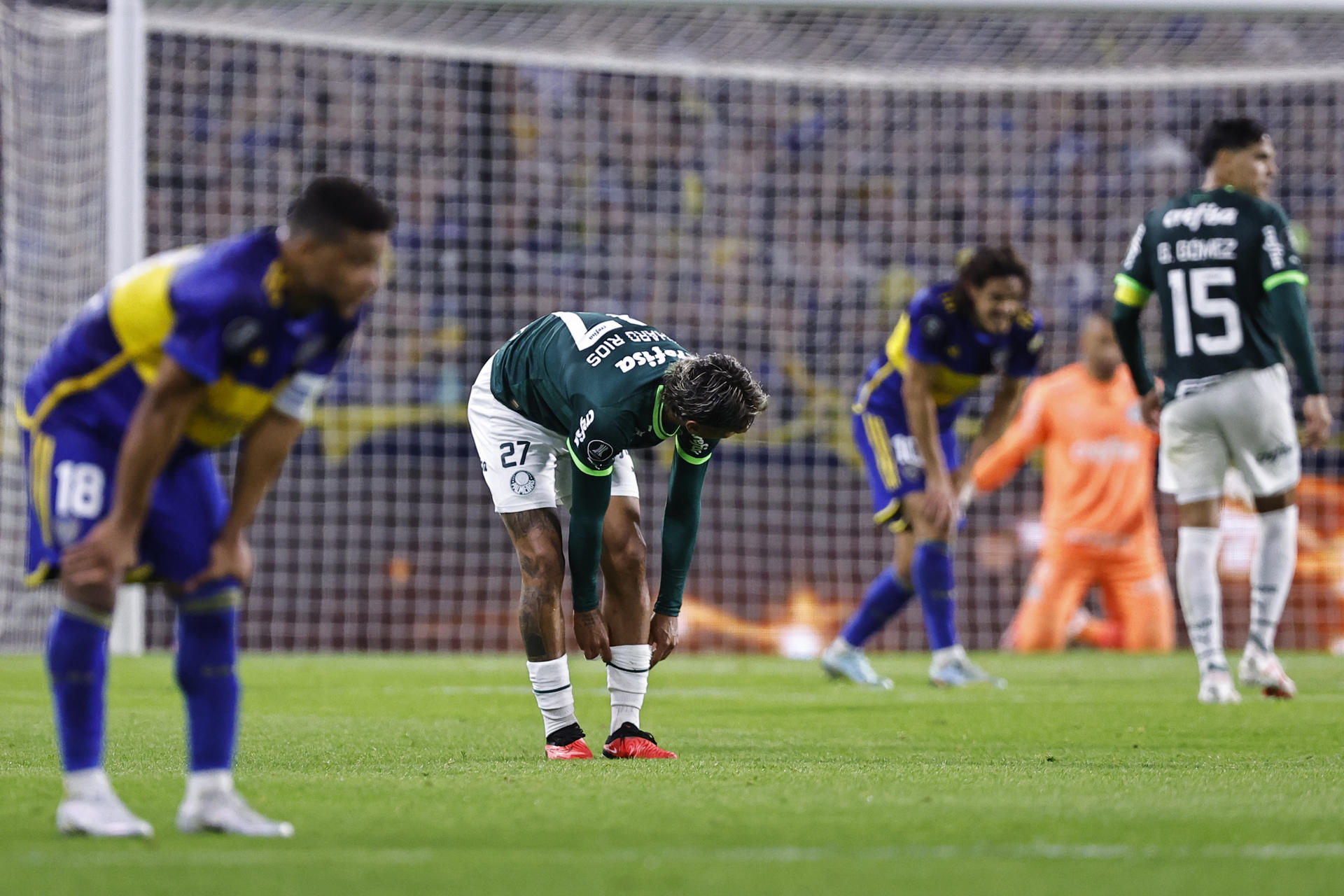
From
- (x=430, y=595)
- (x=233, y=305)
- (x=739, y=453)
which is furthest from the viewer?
(x=739, y=453)

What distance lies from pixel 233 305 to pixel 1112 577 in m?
10.4

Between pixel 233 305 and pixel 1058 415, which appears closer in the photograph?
pixel 233 305

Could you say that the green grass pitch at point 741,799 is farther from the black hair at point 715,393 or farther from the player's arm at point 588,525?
the black hair at point 715,393

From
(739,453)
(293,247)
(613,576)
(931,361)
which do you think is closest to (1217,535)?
(931,361)

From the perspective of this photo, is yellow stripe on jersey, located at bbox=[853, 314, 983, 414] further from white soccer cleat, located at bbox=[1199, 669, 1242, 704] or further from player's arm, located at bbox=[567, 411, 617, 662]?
player's arm, located at bbox=[567, 411, 617, 662]

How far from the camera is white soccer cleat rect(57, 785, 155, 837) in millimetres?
3182

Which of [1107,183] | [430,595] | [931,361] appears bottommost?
[430,595]

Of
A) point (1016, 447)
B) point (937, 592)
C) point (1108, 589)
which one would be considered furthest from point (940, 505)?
point (1108, 589)

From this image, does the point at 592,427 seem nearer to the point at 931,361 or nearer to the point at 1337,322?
the point at 931,361

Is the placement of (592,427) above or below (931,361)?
below

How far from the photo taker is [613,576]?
5289 mm

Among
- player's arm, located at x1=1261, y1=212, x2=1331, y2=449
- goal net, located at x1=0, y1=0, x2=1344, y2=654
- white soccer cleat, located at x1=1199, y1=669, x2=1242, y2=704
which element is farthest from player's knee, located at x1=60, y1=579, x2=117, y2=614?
goal net, located at x1=0, y1=0, x2=1344, y2=654

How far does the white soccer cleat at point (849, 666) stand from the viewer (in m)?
8.67

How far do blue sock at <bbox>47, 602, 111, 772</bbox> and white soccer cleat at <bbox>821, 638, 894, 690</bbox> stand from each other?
570 cm
